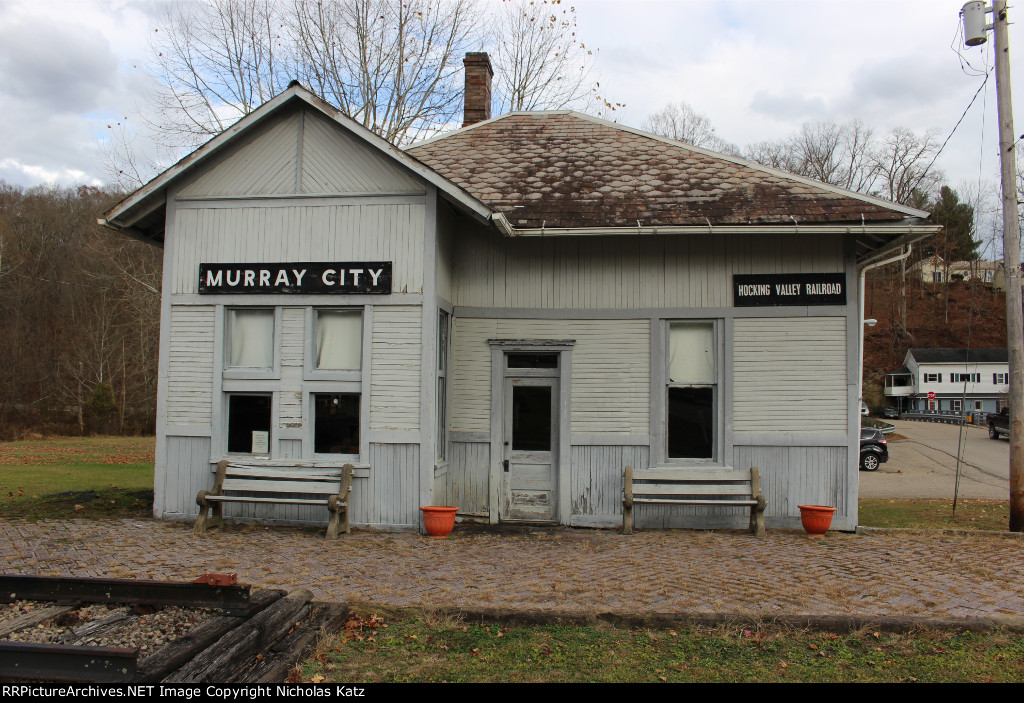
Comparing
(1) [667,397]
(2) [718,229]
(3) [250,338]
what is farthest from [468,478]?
(2) [718,229]

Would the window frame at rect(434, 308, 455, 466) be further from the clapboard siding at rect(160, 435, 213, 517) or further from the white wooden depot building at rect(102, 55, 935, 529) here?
the clapboard siding at rect(160, 435, 213, 517)

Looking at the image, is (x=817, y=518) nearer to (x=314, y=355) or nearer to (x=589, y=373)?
(x=589, y=373)

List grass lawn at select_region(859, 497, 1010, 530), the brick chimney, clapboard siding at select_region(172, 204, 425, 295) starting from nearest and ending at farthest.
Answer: clapboard siding at select_region(172, 204, 425, 295), grass lawn at select_region(859, 497, 1010, 530), the brick chimney

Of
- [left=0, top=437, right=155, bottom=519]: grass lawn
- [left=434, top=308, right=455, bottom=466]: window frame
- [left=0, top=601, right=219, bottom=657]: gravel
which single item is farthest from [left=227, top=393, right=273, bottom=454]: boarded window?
[left=0, top=601, right=219, bottom=657]: gravel

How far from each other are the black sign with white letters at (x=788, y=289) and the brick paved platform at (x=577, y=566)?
10.0 feet

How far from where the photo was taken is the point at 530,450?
10211 millimetres

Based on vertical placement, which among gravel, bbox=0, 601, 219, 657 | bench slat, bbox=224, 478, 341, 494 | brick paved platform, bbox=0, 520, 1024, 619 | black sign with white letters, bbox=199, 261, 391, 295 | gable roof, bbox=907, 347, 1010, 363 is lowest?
brick paved platform, bbox=0, 520, 1024, 619

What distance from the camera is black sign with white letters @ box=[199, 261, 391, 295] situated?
9508 millimetres

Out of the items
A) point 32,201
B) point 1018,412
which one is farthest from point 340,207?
point 32,201

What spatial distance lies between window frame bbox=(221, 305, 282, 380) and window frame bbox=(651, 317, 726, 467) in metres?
5.00

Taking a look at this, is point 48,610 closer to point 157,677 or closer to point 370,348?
point 157,677

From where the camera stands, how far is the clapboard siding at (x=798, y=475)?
973 cm

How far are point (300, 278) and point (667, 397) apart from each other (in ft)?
16.9

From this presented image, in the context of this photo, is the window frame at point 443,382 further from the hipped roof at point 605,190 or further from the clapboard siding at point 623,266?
the hipped roof at point 605,190
